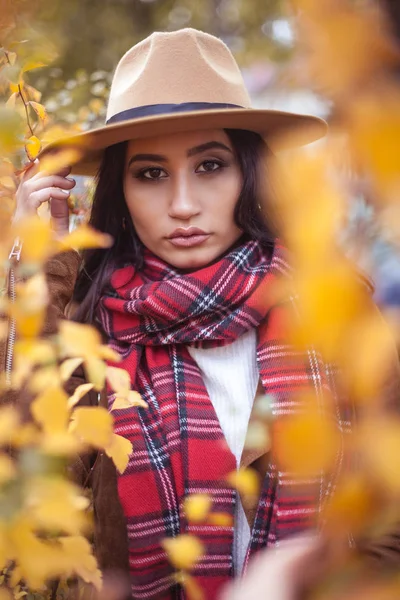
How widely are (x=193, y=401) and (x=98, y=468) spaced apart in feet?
1.12

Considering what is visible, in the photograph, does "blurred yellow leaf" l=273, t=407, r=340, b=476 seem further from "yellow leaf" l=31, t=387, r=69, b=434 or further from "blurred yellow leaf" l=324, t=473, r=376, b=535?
"yellow leaf" l=31, t=387, r=69, b=434

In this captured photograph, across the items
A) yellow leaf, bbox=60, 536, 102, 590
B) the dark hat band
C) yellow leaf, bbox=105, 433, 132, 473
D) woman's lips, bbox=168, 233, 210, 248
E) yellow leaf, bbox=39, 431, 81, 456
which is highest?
the dark hat band

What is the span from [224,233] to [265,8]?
5.56m

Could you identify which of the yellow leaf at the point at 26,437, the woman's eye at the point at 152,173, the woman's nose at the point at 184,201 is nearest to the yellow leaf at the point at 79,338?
the yellow leaf at the point at 26,437

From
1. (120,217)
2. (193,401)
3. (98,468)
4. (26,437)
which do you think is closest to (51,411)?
(26,437)

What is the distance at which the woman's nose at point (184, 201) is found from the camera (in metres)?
1.55

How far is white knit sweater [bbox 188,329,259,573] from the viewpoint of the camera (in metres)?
1.51

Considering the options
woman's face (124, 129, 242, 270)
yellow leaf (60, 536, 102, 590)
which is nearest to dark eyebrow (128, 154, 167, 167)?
woman's face (124, 129, 242, 270)

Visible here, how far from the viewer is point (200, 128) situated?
5.13 feet

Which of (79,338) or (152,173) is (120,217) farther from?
(79,338)

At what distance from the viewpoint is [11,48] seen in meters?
1.26

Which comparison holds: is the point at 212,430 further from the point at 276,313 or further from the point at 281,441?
the point at 281,441

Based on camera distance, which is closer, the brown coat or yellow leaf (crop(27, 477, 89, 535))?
yellow leaf (crop(27, 477, 89, 535))

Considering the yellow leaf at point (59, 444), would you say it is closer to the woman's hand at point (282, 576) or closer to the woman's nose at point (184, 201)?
the woman's hand at point (282, 576)
